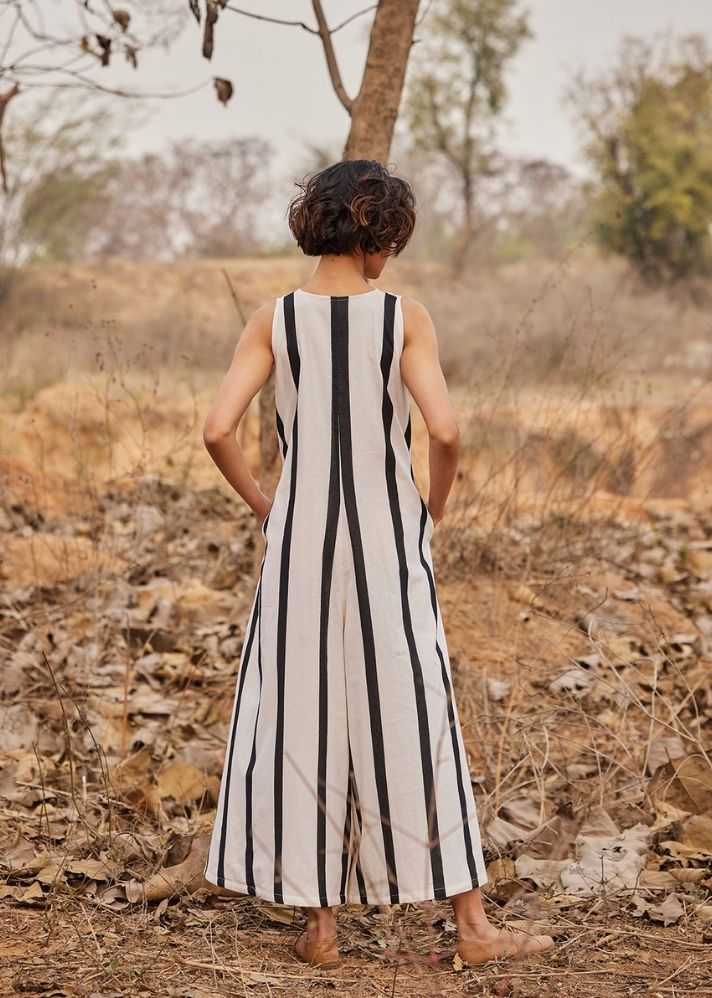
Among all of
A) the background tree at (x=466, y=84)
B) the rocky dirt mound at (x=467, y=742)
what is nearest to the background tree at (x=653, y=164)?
the background tree at (x=466, y=84)

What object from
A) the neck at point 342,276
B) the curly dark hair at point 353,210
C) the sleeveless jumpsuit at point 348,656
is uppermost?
the curly dark hair at point 353,210

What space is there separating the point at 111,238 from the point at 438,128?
11.5 meters

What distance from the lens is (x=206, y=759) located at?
120 inches

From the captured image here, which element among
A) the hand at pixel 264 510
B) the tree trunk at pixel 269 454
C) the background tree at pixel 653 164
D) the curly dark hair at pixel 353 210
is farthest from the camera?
the background tree at pixel 653 164

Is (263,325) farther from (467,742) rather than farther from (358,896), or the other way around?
(467,742)

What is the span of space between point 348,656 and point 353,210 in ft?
2.73

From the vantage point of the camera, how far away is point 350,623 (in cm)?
209

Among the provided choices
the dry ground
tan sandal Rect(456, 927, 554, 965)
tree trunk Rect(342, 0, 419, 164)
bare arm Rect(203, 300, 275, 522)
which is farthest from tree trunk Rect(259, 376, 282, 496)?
tan sandal Rect(456, 927, 554, 965)

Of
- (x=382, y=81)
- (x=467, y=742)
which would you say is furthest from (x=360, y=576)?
(x=382, y=81)

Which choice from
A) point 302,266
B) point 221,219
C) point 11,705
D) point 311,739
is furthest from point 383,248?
point 221,219

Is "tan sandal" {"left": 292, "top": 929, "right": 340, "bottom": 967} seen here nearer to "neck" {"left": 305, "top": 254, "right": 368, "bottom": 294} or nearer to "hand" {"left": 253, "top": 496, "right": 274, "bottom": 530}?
"hand" {"left": 253, "top": 496, "right": 274, "bottom": 530}

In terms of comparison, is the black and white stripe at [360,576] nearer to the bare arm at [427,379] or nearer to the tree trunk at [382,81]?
the bare arm at [427,379]

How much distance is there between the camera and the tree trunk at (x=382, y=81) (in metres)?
3.38

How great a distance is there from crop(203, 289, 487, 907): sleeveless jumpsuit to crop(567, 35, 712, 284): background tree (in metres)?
16.0
